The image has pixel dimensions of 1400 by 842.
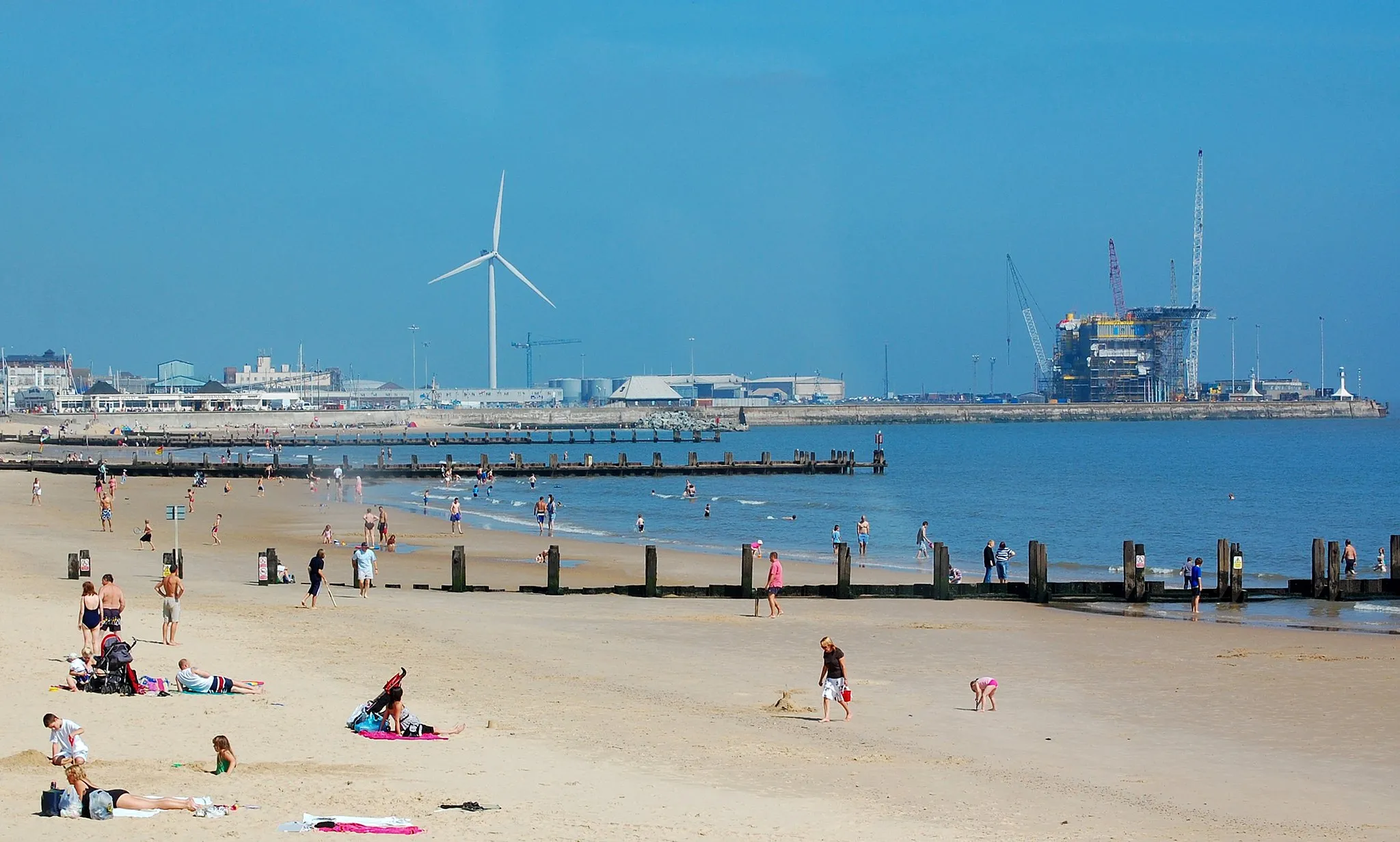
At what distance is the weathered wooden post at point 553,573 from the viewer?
30.8 m

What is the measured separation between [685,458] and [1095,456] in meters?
37.3

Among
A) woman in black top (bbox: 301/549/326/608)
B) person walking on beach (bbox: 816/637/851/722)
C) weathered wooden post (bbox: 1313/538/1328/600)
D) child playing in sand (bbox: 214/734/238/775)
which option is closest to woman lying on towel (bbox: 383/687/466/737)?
child playing in sand (bbox: 214/734/238/775)

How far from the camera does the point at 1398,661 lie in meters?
23.1

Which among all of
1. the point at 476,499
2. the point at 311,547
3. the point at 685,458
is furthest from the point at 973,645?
the point at 685,458

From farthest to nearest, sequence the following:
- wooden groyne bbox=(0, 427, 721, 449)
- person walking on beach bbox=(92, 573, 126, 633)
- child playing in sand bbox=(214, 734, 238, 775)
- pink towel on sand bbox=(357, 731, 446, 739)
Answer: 1. wooden groyne bbox=(0, 427, 721, 449)
2. person walking on beach bbox=(92, 573, 126, 633)
3. pink towel on sand bbox=(357, 731, 446, 739)
4. child playing in sand bbox=(214, 734, 238, 775)

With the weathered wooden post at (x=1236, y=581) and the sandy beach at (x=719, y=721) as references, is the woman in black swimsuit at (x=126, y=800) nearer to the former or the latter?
the sandy beach at (x=719, y=721)

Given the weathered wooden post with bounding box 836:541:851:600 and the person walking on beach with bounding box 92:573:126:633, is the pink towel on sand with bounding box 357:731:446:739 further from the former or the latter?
the weathered wooden post with bounding box 836:541:851:600

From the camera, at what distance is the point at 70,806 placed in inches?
473

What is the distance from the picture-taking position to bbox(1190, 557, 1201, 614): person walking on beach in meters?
→ 29.8

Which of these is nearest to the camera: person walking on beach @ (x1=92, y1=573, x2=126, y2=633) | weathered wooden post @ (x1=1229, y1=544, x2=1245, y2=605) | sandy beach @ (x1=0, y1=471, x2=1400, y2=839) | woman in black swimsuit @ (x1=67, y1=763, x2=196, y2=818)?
woman in black swimsuit @ (x1=67, y1=763, x2=196, y2=818)

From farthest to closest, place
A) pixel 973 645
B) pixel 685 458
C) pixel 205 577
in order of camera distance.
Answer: pixel 685 458, pixel 205 577, pixel 973 645

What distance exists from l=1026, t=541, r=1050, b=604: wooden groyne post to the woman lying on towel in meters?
18.9

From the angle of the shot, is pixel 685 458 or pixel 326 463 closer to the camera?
pixel 326 463

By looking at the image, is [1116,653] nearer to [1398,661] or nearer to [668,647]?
[1398,661]
